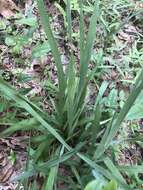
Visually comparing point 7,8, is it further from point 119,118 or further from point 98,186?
point 98,186

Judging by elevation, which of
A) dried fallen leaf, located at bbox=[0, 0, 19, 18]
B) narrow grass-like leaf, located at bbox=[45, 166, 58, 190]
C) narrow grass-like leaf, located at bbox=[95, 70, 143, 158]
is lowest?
narrow grass-like leaf, located at bbox=[45, 166, 58, 190]

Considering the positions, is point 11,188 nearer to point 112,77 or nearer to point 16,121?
point 16,121

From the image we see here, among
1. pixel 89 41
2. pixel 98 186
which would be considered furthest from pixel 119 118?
pixel 98 186

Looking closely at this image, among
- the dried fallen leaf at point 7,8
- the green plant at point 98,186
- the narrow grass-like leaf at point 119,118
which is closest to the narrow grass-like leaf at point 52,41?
the narrow grass-like leaf at point 119,118

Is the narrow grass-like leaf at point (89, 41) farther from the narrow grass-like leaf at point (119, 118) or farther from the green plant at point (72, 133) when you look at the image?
the narrow grass-like leaf at point (119, 118)

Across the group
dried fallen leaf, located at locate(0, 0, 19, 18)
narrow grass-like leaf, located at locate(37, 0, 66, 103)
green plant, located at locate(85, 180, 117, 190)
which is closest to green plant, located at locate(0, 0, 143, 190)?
narrow grass-like leaf, located at locate(37, 0, 66, 103)

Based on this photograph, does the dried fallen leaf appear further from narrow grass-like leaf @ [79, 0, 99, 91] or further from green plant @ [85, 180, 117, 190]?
green plant @ [85, 180, 117, 190]
